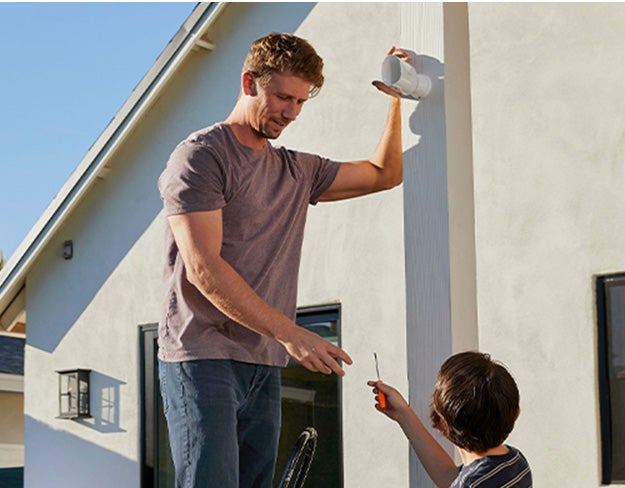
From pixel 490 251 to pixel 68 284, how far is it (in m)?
3.71

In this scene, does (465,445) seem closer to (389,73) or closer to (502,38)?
(389,73)

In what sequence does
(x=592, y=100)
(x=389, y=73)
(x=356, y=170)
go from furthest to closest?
1. (x=592, y=100)
2. (x=356, y=170)
3. (x=389, y=73)

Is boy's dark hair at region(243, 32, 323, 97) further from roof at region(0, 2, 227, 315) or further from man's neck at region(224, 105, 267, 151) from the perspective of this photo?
roof at region(0, 2, 227, 315)

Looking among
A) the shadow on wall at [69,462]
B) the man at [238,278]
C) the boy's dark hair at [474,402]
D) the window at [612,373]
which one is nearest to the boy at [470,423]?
the boy's dark hair at [474,402]

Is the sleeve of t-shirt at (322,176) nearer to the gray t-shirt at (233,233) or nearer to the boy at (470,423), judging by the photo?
the gray t-shirt at (233,233)

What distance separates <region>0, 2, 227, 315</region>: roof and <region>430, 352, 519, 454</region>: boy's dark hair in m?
4.58

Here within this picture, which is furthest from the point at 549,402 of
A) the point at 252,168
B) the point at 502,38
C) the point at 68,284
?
the point at 68,284

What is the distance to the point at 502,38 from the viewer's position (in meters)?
4.94

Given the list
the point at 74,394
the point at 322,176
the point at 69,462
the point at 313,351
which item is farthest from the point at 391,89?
the point at 69,462

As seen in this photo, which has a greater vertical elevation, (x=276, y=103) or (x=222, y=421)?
(x=276, y=103)

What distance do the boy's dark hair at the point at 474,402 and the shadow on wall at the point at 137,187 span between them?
4127mm

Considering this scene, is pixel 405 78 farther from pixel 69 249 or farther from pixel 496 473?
pixel 69 249

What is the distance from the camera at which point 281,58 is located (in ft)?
7.77

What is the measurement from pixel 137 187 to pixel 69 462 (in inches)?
77.8
